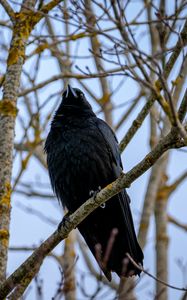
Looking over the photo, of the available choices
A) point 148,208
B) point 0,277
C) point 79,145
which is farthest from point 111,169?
point 148,208

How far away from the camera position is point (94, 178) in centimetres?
609

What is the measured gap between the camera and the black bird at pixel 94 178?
20.0 feet

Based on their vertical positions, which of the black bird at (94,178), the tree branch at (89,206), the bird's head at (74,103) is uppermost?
the bird's head at (74,103)

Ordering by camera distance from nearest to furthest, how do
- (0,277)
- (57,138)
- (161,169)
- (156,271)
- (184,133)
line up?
(184,133), (0,277), (57,138), (156,271), (161,169)

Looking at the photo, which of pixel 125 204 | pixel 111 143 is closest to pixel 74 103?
pixel 111 143

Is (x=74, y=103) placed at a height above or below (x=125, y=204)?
above

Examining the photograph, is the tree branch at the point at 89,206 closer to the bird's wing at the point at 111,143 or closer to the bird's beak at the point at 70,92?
the bird's wing at the point at 111,143

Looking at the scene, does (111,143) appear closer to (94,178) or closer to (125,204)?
(94,178)

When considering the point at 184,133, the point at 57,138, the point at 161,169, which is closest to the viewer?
the point at 184,133

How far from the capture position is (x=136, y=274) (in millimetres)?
5812

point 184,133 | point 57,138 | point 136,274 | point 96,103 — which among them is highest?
point 96,103

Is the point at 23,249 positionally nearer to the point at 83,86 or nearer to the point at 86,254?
the point at 86,254

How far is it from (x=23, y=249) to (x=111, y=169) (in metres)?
3.09

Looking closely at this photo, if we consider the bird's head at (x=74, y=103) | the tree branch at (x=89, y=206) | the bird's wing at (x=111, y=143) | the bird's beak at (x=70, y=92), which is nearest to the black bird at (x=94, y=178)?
the bird's wing at (x=111, y=143)
